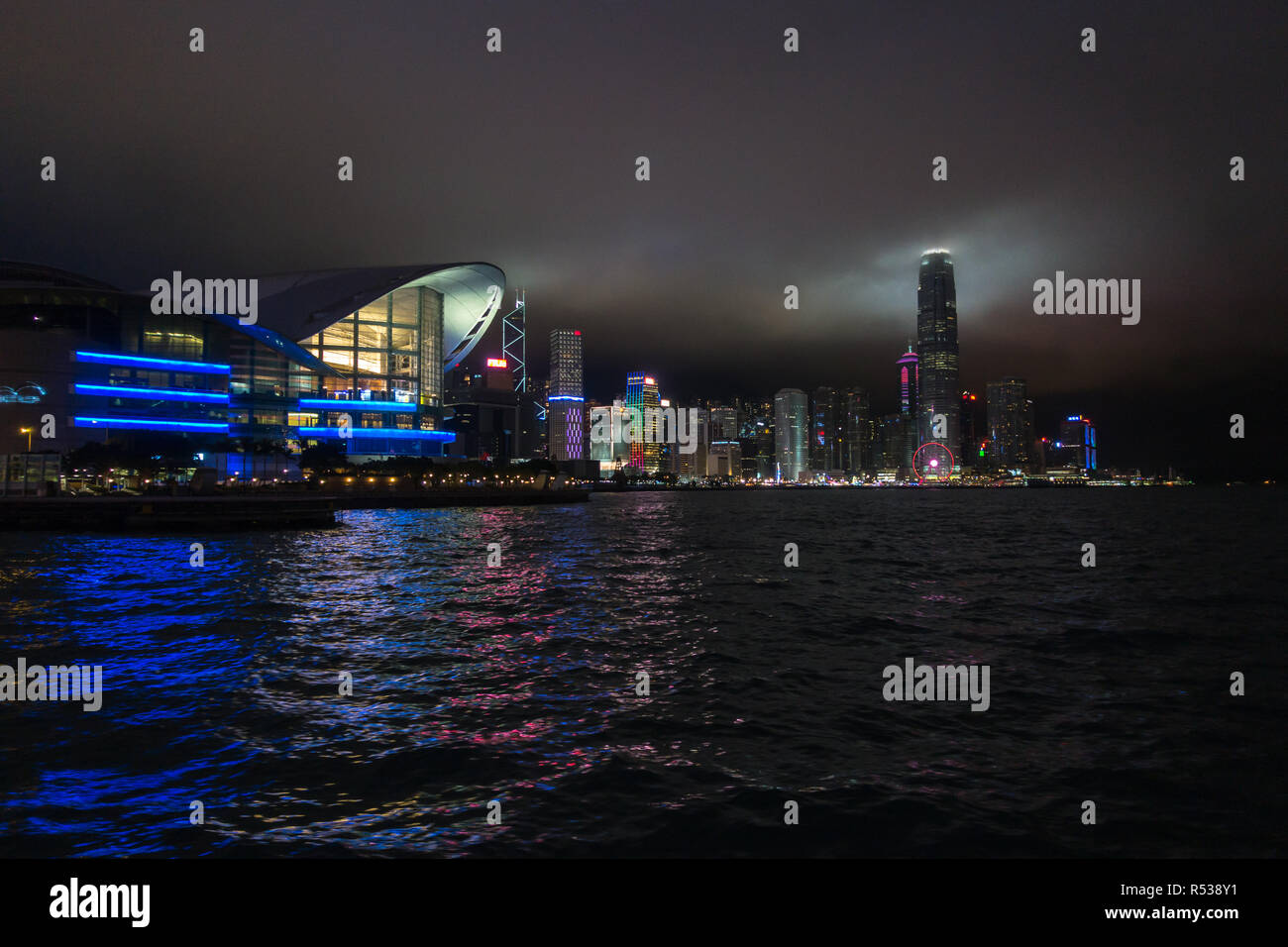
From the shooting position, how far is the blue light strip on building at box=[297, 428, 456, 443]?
387 feet

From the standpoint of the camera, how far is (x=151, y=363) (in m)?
94.1

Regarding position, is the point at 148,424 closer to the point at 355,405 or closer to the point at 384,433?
the point at 355,405

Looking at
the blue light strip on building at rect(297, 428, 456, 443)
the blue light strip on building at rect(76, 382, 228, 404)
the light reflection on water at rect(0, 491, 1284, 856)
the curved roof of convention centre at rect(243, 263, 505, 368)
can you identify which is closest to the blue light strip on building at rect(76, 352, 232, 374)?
the blue light strip on building at rect(76, 382, 228, 404)

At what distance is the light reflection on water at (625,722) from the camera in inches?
281

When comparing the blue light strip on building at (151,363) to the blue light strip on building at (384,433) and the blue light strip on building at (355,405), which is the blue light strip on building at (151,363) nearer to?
the blue light strip on building at (355,405)

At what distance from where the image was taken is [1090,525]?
217ft

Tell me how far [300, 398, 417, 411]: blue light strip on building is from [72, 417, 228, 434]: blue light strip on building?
A: 18610mm

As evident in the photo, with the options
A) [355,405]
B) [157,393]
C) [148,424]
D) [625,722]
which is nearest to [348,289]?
[355,405]

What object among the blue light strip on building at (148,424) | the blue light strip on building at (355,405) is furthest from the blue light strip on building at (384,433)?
the blue light strip on building at (148,424)

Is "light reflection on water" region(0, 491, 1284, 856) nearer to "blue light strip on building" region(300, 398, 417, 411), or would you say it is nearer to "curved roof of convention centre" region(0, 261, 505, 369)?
"blue light strip on building" region(300, 398, 417, 411)

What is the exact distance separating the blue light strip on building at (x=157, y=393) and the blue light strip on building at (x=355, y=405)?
56.1 feet
